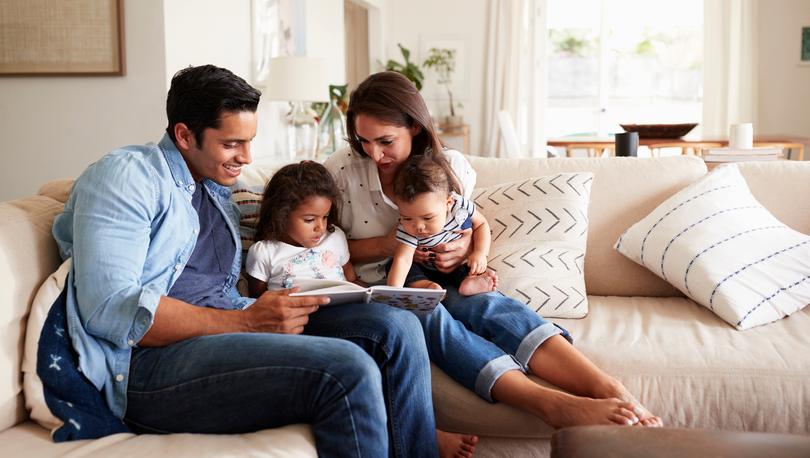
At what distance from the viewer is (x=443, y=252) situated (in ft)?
7.18

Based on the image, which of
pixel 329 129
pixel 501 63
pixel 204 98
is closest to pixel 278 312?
pixel 204 98

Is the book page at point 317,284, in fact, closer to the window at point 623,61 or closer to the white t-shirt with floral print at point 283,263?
the white t-shirt with floral print at point 283,263

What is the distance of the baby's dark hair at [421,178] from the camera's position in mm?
2064

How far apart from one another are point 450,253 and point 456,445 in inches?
22.6

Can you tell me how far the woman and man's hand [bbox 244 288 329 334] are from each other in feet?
1.21

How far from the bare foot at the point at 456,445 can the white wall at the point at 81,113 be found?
8.27 feet

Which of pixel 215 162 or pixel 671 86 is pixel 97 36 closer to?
pixel 215 162

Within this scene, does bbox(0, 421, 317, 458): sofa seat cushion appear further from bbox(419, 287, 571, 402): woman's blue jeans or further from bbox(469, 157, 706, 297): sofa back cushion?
bbox(469, 157, 706, 297): sofa back cushion

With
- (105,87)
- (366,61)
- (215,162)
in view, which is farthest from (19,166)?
(366,61)

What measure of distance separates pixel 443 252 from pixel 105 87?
7.68ft

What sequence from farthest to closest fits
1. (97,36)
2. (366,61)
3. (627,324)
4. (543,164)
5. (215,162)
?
1. (366,61)
2. (97,36)
3. (543,164)
4. (627,324)
5. (215,162)

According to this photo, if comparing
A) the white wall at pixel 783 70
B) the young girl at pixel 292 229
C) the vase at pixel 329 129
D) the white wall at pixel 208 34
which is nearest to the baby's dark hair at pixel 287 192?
the young girl at pixel 292 229

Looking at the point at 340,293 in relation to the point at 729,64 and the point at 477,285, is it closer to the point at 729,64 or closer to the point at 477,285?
the point at 477,285

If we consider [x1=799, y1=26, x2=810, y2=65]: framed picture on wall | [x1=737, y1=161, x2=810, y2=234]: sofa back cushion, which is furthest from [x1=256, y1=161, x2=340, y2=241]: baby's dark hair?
[x1=799, y1=26, x2=810, y2=65]: framed picture on wall
